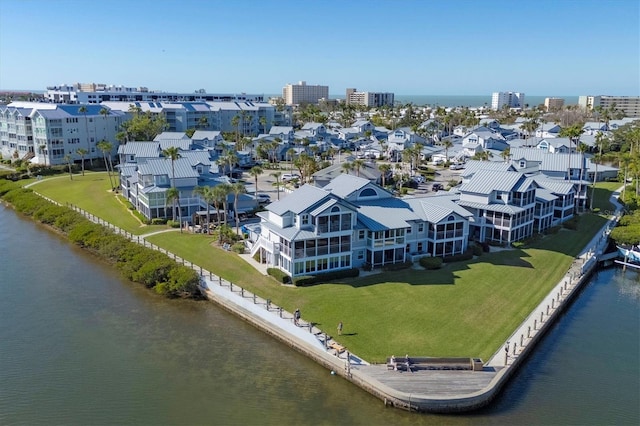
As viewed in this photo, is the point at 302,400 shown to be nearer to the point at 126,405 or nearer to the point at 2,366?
the point at 126,405

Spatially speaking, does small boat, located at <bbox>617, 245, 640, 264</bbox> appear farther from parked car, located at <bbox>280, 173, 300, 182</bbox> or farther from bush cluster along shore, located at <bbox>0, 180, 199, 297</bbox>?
parked car, located at <bbox>280, 173, 300, 182</bbox>

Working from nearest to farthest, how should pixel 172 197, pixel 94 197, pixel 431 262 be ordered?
pixel 431 262 < pixel 172 197 < pixel 94 197

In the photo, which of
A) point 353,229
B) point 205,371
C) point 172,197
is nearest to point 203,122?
point 172,197

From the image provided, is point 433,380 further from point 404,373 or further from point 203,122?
point 203,122

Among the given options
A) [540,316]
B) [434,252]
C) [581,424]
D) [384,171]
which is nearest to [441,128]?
[384,171]

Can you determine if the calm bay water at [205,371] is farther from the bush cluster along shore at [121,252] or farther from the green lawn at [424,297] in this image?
the green lawn at [424,297]

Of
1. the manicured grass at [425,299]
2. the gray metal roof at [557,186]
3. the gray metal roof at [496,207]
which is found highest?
the gray metal roof at [557,186]

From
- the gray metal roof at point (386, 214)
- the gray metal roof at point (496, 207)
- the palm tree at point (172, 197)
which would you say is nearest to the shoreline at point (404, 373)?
the gray metal roof at point (496, 207)
